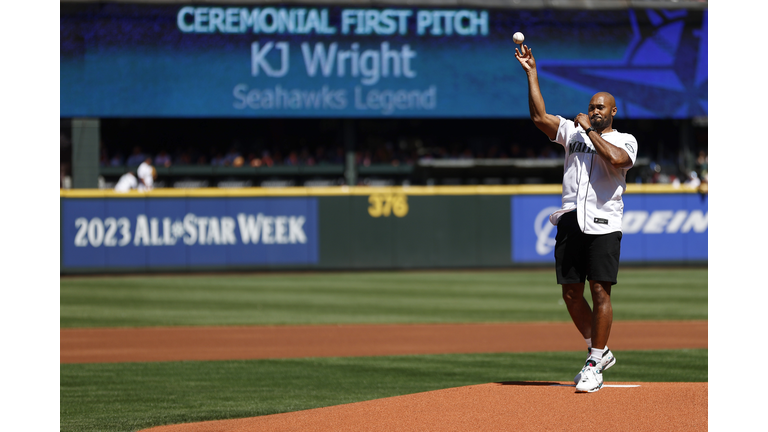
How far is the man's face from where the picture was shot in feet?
17.5

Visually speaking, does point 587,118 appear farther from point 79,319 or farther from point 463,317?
point 79,319

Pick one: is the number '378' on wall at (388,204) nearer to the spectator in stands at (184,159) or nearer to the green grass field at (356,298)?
the green grass field at (356,298)

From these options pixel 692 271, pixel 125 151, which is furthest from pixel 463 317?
pixel 125 151

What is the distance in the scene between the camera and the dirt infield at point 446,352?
4777 millimetres

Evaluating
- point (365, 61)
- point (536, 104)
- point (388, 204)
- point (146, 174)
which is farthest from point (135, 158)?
point (536, 104)

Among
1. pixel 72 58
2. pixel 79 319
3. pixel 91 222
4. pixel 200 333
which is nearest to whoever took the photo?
pixel 200 333

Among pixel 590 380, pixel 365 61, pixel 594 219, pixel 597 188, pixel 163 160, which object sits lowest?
pixel 590 380

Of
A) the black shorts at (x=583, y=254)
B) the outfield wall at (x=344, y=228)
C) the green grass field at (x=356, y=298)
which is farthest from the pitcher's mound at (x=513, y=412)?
the outfield wall at (x=344, y=228)

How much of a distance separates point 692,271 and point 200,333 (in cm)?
1357

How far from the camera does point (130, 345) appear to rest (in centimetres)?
1025

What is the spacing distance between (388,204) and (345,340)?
409 inches

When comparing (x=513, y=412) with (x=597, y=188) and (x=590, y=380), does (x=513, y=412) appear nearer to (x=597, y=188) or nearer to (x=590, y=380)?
(x=590, y=380)

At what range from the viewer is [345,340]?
1057cm

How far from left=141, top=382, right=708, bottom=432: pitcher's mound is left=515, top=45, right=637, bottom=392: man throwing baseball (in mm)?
254
